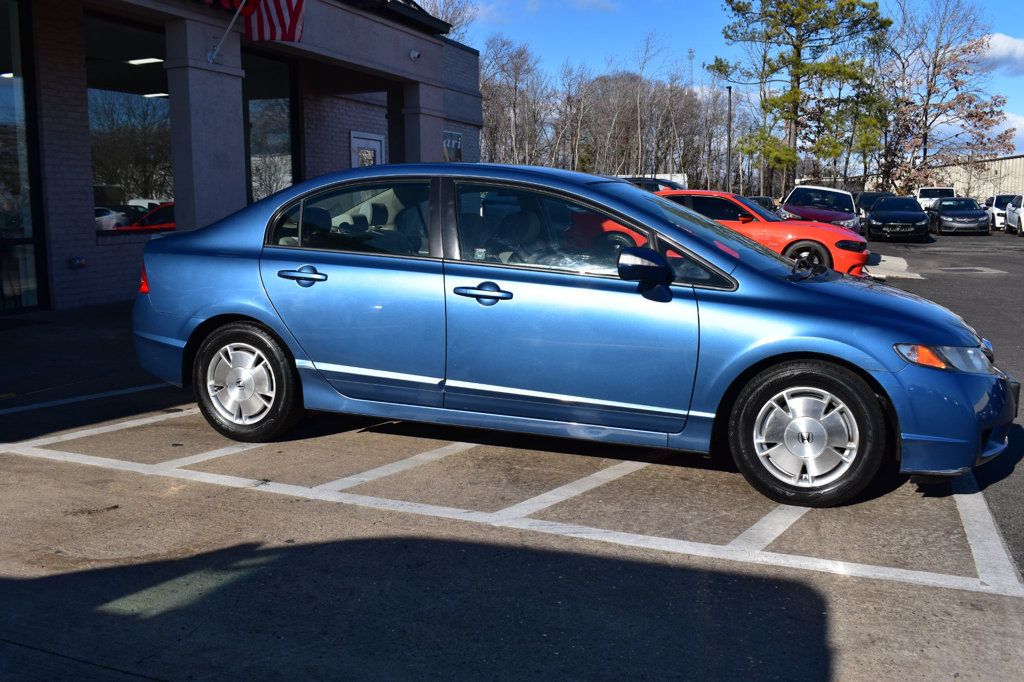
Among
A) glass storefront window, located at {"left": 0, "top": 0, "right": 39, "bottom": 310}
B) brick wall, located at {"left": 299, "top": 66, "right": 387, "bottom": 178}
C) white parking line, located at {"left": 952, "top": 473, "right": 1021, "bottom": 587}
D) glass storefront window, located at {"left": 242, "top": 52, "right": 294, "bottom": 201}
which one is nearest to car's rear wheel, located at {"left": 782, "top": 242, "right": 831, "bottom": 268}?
brick wall, located at {"left": 299, "top": 66, "right": 387, "bottom": 178}

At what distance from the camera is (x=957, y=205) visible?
38.3m

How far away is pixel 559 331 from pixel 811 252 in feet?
39.7

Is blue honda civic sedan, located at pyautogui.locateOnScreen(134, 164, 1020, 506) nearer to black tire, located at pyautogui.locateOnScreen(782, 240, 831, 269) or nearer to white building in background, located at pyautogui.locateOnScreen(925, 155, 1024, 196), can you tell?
black tire, located at pyautogui.locateOnScreen(782, 240, 831, 269)

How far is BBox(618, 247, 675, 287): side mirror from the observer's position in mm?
5223

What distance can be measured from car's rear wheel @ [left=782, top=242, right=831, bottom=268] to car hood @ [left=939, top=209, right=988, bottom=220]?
23546 millimetres

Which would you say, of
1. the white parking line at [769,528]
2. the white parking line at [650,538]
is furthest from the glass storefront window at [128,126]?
the white parking line at [769,528]

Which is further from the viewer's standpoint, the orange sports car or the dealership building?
the orange sports car

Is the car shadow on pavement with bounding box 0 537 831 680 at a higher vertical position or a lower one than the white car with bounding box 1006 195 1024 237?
lower

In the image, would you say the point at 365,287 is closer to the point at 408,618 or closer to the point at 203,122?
the point at 408,618

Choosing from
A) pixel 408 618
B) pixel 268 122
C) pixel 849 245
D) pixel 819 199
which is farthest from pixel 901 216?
pixel 408 618

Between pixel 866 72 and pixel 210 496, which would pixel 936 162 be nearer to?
pixel 866 72

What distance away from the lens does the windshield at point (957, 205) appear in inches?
1497

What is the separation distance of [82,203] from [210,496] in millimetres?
8889

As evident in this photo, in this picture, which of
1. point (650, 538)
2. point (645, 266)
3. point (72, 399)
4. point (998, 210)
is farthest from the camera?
point (998, 210)
